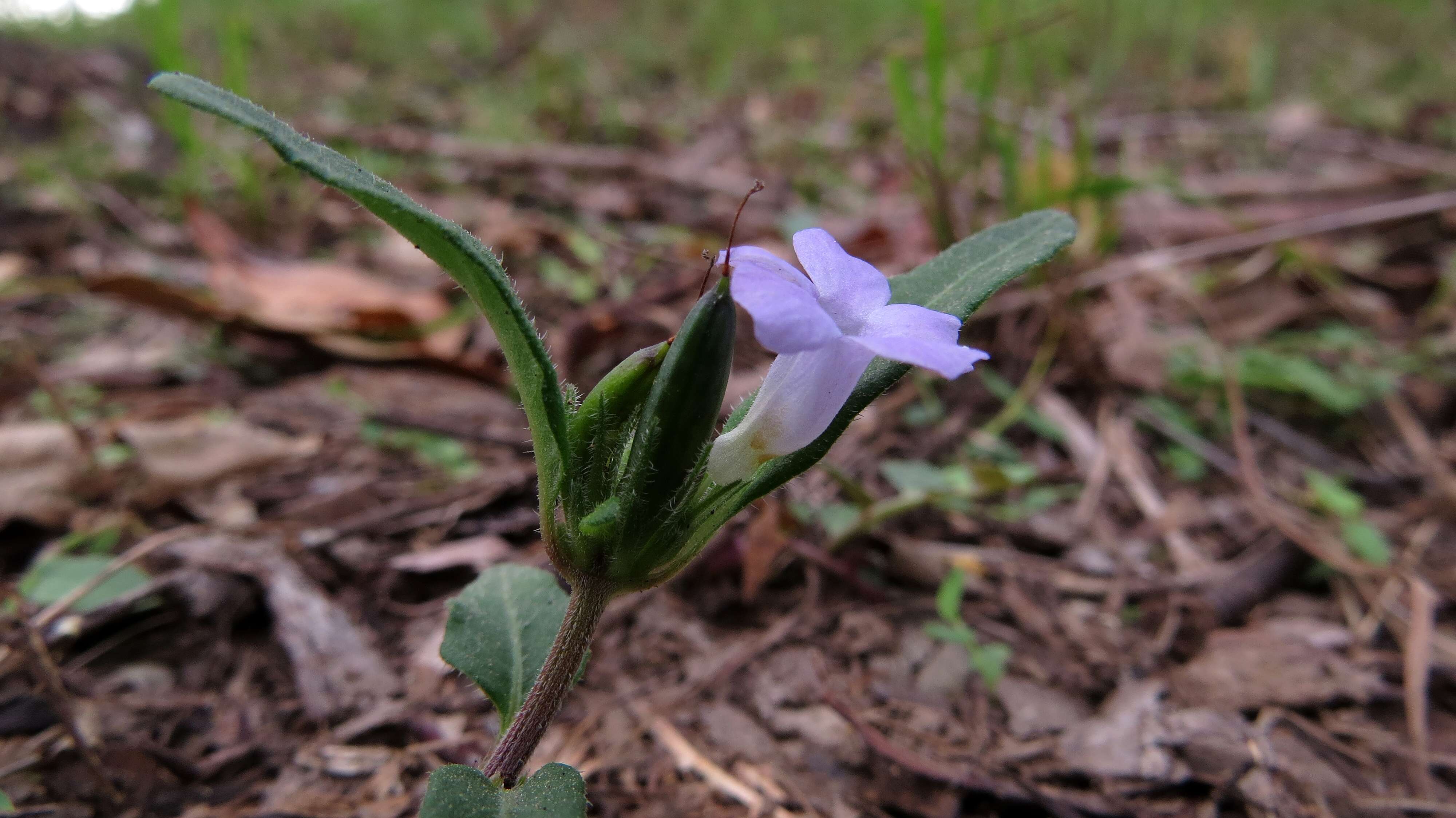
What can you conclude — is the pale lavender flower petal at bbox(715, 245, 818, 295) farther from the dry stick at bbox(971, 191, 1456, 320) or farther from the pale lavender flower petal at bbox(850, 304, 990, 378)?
the dry stick at bbox(971, 191, 1456, 320)

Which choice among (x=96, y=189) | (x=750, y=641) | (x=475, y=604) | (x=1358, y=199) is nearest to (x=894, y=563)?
(x=750, y=641)

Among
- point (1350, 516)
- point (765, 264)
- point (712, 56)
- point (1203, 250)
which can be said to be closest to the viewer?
point (765, 264)

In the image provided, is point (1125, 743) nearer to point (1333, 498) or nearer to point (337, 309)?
point (1333, 498)

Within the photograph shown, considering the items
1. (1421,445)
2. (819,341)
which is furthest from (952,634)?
(1421,445)

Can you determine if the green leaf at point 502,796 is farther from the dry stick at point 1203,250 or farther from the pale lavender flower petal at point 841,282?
the dry stick at point 1203,250

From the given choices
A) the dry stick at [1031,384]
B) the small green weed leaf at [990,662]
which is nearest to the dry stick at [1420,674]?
the small green weed leaf at [990,662]

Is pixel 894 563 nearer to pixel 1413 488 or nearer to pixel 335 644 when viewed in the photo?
pixel 335 644

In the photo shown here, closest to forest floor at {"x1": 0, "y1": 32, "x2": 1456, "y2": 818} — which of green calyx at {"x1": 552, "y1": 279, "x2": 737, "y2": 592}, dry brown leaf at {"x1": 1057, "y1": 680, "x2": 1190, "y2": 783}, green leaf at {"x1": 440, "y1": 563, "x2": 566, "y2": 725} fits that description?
dry brown leaf at {"x1": 1057, "y1": 680, "x2": 1190, "y2": 783}
